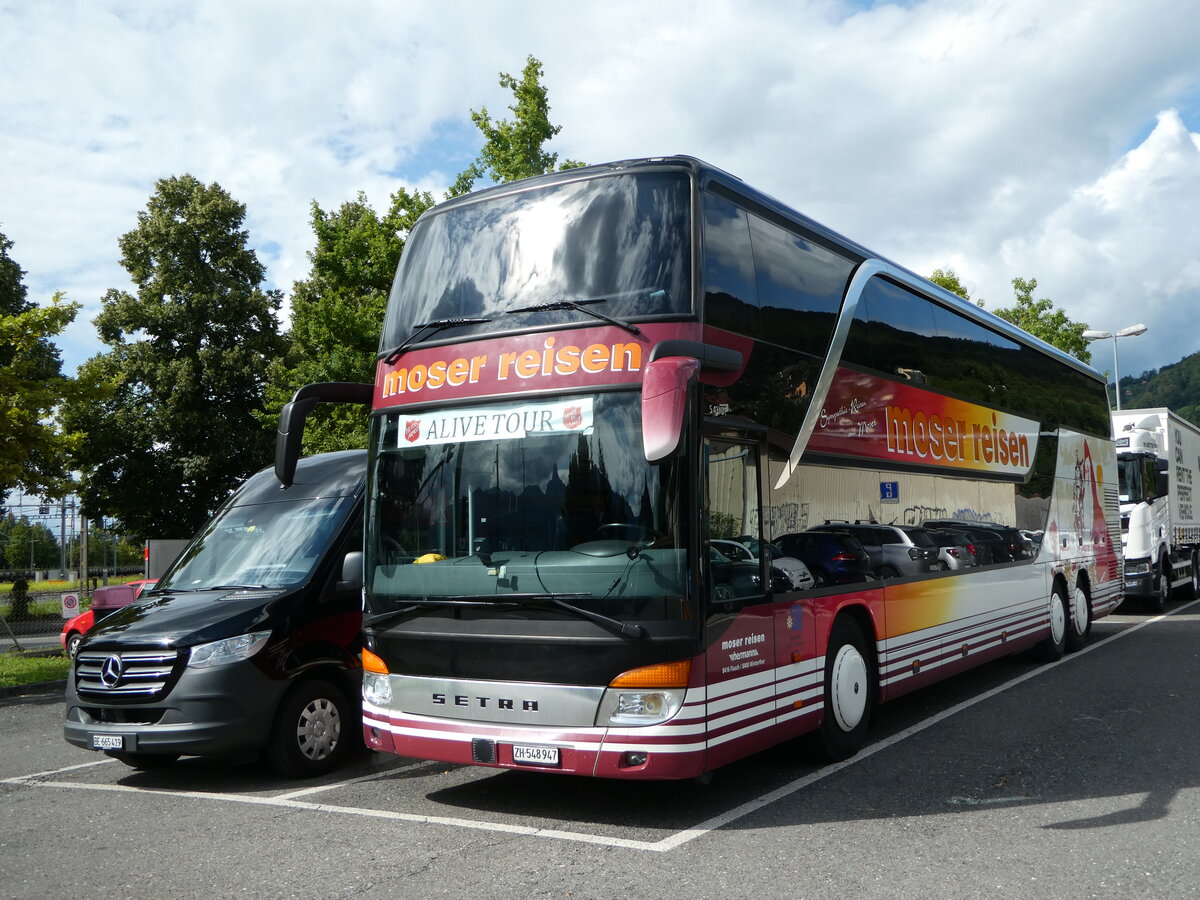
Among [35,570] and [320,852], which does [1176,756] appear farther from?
[35,570]

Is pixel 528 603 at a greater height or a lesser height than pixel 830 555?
lesser

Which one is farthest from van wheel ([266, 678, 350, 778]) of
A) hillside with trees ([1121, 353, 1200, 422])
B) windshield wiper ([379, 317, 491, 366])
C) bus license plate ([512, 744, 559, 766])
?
hillside with trees ([1121, 353, 1200, 422])

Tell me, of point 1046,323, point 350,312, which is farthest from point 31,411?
point 1046,323

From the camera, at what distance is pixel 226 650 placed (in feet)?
24.7

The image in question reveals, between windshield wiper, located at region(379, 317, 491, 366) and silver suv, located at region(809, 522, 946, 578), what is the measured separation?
2.85 m

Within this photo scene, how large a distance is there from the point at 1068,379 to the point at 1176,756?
807 centimetres

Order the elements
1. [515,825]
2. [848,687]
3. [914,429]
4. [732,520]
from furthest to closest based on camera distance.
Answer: [914,429]
[848,687]
[732,520]
[515,825]

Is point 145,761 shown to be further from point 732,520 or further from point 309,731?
point 732,520

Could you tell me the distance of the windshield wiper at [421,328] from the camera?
6887 millimetres

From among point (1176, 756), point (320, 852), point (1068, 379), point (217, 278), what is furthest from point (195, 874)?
point (217, 278)

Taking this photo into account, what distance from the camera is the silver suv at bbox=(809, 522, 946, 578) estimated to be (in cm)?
832

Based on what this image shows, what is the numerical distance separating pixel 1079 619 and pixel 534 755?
10.6m

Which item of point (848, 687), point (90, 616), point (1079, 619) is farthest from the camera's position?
point (90, 616)

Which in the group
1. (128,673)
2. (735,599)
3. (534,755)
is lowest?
(534,755)
